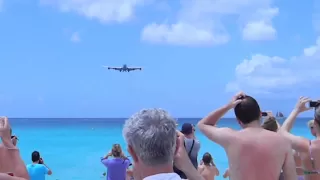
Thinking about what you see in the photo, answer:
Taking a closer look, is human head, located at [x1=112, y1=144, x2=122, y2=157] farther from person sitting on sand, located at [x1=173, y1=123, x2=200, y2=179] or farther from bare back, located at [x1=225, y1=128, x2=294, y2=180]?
bare back, located at [x1=225, y1=128, x2=294, y2=180]

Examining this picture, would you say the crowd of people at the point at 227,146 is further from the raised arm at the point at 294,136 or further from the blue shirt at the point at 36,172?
the blue shirt at the point at 36,172

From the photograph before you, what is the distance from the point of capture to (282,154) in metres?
3.22

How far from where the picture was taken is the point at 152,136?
1.93 m

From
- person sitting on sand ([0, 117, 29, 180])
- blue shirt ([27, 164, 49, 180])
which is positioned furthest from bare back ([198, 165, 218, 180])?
person sitting on sand ([0, 117, 29, 180])

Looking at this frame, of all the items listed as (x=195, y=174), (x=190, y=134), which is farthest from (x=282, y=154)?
(x=190, y=134)

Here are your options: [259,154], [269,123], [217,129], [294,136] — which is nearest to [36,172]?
[269,123]

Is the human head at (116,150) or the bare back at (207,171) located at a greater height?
the human head at (116,150)

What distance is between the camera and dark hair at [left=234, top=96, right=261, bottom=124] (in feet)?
10.6

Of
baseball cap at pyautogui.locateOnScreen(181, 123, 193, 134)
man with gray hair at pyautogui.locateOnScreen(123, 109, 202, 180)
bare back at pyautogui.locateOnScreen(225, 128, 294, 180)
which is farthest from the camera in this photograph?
baseball cap at pyautogui.locateOnScreen(181, 123, 193, 134)

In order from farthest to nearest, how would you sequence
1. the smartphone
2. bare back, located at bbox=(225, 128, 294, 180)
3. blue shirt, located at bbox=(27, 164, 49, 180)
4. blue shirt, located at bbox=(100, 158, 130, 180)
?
blue shirt, located at bbox=(100, 158, 130, 180)
blue shirt, located at bbox=(27, 164, 49, 180)
the smartphone
bare back, located at bbox=(225, 128, 294, 180)

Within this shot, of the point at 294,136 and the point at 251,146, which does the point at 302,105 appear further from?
the point at 251,146

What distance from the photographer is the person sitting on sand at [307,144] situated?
3.56 m

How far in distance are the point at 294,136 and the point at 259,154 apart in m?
0.48

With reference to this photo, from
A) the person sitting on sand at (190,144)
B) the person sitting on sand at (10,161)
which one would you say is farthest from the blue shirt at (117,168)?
the person sitting on sand at (10,161)
